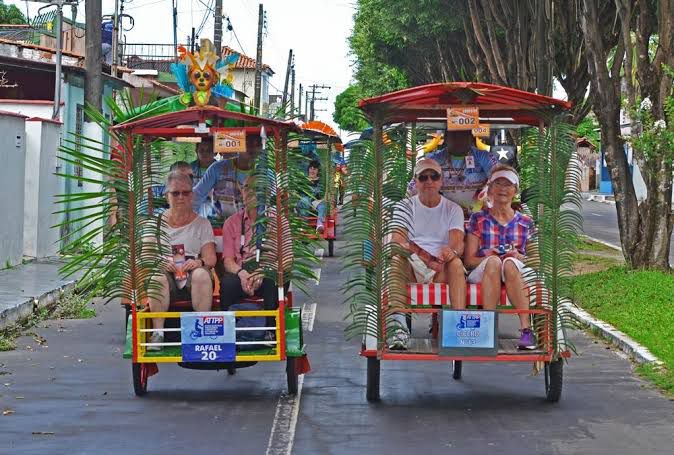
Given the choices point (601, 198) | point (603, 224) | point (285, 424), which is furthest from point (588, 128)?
point (285, 424)

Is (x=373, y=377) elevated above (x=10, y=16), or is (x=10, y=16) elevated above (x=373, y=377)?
(x=10, y=16)

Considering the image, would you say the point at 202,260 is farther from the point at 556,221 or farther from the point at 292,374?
the point at 556,221

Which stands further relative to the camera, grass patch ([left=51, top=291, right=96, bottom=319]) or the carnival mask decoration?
grass patch ([left=51, top=291, right=96, bottom=319])

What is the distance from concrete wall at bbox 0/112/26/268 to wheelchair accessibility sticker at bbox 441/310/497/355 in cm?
1295

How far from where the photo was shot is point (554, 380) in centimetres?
1059

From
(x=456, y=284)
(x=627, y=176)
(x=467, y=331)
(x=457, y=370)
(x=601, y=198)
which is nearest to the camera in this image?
(x=467, y=331)

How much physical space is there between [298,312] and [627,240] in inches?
405

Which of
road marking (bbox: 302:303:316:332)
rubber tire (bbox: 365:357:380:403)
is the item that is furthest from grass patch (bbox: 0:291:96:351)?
rubber tire (bbox: 365:357:380:403)

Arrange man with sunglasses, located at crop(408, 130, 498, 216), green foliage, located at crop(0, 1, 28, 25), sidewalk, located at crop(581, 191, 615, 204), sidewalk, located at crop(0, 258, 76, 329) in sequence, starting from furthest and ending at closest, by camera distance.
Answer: green foliage, located at crop(0, 1, 28, 25) → sidewalk, located at crop(581, 191, 615, 204) → sidewalk, located at crop(0, 258, 76, 329) → man with sunglasses, located at crop(408, 130, 498, 216)

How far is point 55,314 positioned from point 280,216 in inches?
279

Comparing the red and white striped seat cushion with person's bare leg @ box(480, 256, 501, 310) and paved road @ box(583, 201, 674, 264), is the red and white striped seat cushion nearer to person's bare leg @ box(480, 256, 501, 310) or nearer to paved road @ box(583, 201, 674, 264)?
person's bare leg @ box(480, 256, 501, 310)

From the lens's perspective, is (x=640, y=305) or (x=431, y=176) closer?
(x=431, y=176)

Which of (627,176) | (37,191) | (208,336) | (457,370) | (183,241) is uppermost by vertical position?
(627,176)

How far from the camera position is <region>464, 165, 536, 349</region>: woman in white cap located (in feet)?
35.1
